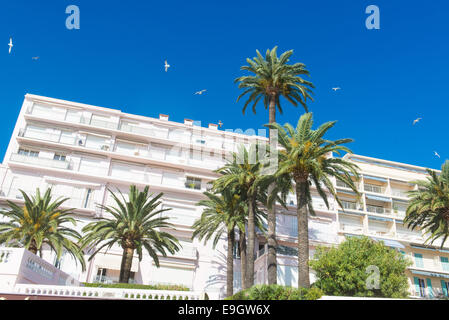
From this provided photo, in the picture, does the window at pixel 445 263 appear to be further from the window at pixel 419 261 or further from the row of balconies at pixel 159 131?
the row of balconies at pixel 159 131

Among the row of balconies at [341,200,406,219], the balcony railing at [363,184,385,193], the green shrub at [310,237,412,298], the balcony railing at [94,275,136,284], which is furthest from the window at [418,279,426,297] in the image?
the balcony railing at [94,275,136,284]

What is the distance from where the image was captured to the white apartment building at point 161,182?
38.3 metres

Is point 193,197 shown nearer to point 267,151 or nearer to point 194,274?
point 194,274

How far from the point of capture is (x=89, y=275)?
3609 cm

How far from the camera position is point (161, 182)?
43.4 meters

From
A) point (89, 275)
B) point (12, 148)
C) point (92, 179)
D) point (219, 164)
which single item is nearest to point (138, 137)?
point (92, 179)

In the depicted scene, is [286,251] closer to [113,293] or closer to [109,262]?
[109,262]

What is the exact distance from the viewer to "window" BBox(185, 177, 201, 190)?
143 feet

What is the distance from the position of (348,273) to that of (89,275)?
2319cm

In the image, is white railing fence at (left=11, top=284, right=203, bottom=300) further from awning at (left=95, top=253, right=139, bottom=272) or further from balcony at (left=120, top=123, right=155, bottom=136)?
balcony at (left=120, top=123, right=155, bottom=136)

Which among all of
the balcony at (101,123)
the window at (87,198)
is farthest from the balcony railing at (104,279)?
the balcony at (101,123)

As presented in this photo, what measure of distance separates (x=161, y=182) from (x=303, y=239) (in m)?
23.2

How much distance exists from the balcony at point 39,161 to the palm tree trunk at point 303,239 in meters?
27.3

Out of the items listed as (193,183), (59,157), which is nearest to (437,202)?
(193,183)
